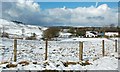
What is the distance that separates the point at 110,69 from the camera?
11680 mm

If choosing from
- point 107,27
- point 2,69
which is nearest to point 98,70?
point 2,69

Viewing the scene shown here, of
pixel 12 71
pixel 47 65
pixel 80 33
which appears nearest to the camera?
pixel 12 71

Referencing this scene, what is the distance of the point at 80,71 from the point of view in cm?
1092

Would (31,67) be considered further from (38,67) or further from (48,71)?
(48,71)

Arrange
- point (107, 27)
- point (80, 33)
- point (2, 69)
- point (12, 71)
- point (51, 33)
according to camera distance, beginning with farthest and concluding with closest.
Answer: point (107, 27)
point (80, 33)
point (51, 33)
point (2, 69)
point (12, 71)

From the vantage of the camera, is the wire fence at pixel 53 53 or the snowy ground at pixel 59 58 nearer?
the snowy ground at pixel 59 58

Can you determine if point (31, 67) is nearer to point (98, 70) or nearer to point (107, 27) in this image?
point (98, 70)

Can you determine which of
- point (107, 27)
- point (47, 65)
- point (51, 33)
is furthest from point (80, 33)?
point (47, 65)

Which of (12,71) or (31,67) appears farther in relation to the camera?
(31,67)

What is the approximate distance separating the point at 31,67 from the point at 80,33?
83401mm

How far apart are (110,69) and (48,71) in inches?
111

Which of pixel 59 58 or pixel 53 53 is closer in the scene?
pixel 59 58

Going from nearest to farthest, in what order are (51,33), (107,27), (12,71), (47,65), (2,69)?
1. (12,71)
2. (2,69)
3. (47,65)
4. (51,33)
5. (107,27)

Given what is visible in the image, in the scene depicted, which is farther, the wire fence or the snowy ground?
the wire fence
